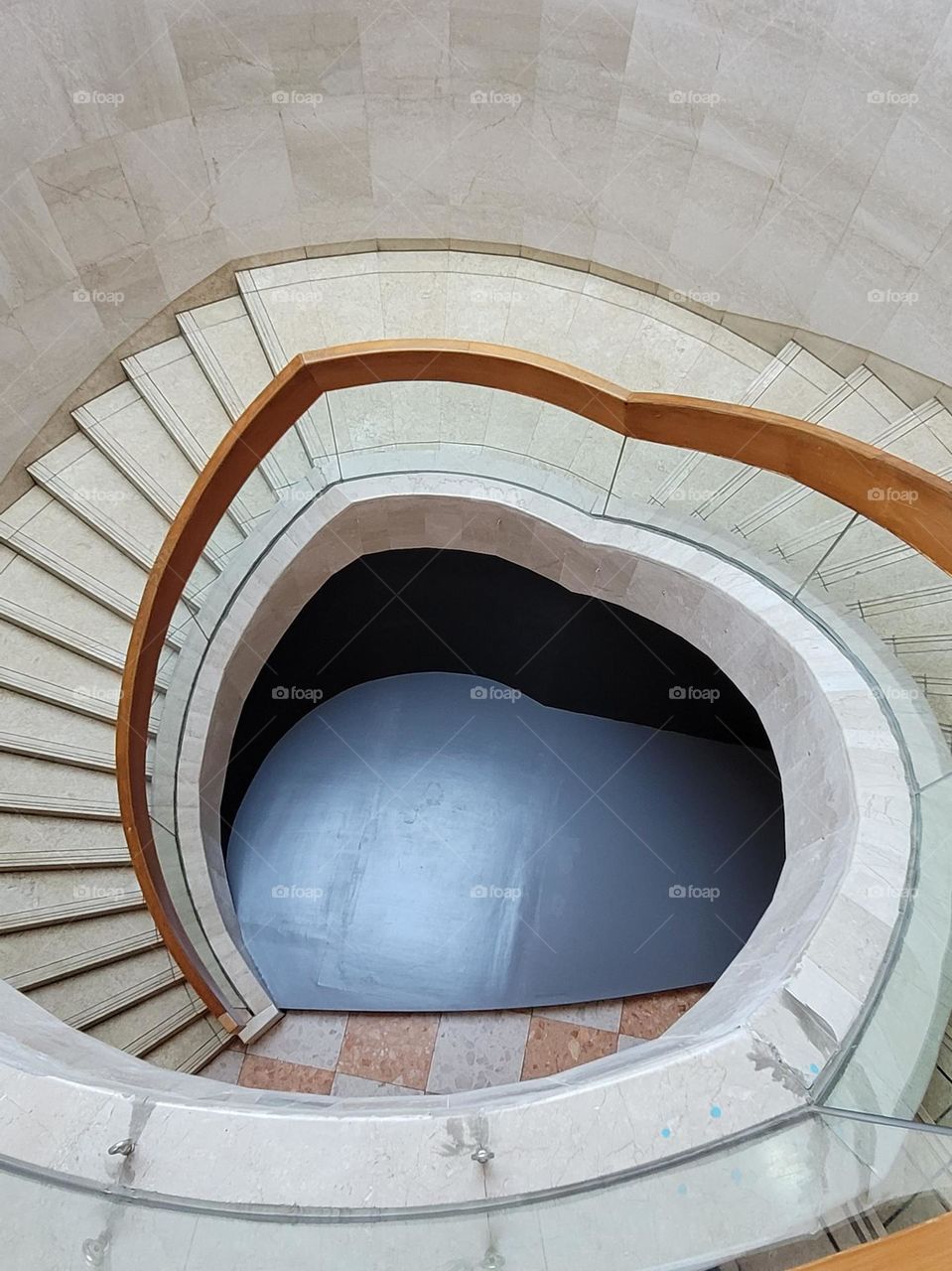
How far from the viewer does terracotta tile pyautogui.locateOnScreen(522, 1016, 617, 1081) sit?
636cm

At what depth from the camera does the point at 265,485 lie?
5.94m

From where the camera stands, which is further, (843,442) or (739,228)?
(739,228)

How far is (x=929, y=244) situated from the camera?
18.0 feet

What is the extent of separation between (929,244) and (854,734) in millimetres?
3601

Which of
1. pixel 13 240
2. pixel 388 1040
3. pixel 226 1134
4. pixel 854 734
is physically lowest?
pixel 226 1134

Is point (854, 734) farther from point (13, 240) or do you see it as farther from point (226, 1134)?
point (13, 240)

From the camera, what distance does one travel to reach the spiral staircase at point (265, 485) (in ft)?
17.2

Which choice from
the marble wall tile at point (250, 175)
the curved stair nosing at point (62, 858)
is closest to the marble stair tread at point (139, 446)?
the marble wall tile at point (250, 175)

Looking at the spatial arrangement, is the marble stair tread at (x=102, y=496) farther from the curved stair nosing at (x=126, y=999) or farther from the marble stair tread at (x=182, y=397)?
the curved stair nosing at (x=126, y=999)

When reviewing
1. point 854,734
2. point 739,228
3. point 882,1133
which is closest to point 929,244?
point 739,228

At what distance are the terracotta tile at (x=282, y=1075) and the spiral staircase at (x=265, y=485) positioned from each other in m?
0.38

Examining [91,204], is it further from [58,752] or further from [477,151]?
[58,752]

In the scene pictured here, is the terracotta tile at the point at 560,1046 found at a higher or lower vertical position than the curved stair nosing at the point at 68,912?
lower

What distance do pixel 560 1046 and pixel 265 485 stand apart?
5.00 meters
